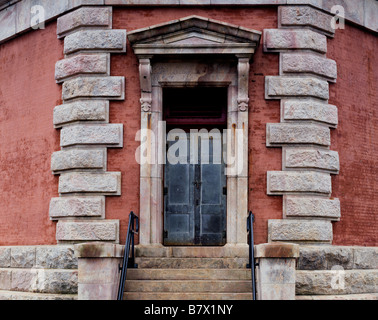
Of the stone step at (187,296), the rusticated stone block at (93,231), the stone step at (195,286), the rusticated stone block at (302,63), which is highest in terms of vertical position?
the rusticated stone block at (302,63)

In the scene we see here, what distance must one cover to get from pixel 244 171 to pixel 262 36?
260 cm

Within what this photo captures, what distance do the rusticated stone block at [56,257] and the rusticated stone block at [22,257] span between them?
20 cm

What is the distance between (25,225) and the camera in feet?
45.5

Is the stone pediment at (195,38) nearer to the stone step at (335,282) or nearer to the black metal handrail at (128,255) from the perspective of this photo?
the black metal handrail at (128,255)

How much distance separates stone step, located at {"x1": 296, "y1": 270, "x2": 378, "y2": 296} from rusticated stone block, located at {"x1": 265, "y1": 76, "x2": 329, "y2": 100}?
10.7ft

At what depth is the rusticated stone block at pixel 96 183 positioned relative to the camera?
12.6 meters

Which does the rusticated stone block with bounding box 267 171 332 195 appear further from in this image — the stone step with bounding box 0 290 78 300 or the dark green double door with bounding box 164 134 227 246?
the stone step with bounding box 0 290 78 300

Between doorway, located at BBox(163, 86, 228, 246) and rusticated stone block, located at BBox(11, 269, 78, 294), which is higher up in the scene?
doorway, located at BBox(163, 86, 228, 246)

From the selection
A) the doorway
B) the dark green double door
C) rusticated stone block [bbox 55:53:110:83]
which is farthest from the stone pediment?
the dark green double door

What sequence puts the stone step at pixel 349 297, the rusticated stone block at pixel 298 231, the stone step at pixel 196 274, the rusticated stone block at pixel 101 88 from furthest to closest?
the rusticated stone block at pixel 101 88 → the rusticated stone block at pixel 298 231 → the stone step at pixel 349 297 → the stone step at pixel 196 274

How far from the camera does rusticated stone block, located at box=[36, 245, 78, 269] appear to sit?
486 inches

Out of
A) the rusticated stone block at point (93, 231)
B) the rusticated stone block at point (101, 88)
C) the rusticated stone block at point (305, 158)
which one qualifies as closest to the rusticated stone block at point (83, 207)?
the rusticated stone block at point (93, 231)

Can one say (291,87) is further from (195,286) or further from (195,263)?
(195,286)
